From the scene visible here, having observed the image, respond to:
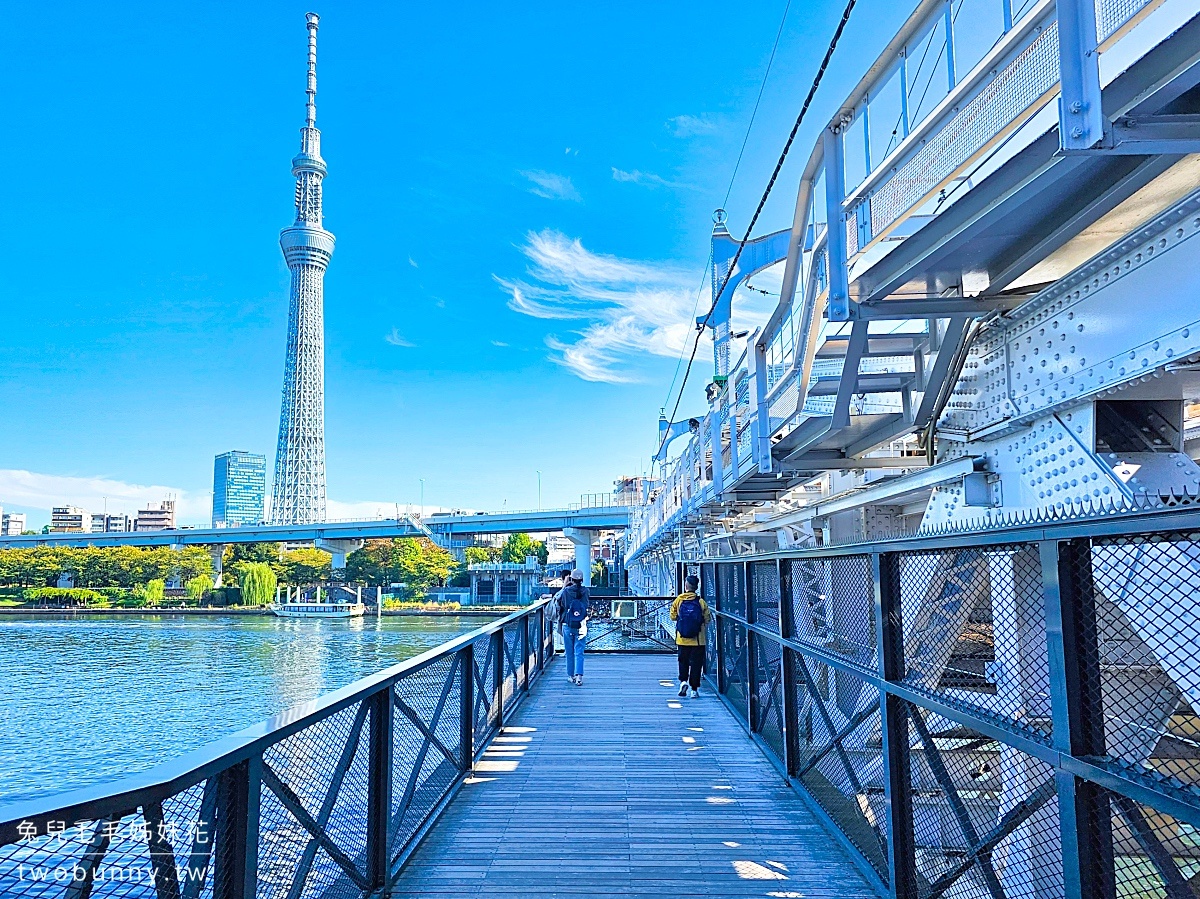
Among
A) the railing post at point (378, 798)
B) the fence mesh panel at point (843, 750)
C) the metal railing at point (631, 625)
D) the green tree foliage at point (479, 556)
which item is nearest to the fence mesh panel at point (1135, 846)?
the fence mesh panel at point (843, 750)

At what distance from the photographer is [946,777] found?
3.83m

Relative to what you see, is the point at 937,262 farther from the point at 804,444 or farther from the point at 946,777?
the point at 804,444

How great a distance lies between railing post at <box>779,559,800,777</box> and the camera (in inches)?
263

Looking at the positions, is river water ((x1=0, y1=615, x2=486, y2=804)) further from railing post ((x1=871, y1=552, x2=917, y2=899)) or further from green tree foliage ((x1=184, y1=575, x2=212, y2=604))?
railing post ((x1=871, y1=552, x2=917, y2=899))

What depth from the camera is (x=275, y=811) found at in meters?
3.24

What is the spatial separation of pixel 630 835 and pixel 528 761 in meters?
2.20

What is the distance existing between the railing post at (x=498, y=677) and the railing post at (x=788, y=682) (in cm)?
305

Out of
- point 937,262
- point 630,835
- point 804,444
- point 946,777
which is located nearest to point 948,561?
point 946,777

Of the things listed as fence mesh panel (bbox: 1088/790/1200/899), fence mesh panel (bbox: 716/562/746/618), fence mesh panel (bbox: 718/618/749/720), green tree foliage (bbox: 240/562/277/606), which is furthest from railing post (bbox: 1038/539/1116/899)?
green tree foliage (bbox: 240/562/277/606)

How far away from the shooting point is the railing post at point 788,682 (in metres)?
6.67

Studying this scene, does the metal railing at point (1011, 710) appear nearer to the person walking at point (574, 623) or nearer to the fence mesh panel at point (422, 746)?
the fence mesh panel at point (422, 746)

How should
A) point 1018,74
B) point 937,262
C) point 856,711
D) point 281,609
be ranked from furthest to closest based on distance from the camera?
point 281,609, point 856,711, point 937,262, point 1018,74

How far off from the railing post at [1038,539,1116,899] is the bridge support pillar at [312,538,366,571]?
4211 inches

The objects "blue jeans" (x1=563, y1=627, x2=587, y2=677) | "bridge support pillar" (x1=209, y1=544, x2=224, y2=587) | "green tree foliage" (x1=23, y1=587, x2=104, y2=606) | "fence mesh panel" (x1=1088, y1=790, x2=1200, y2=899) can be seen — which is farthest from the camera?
"bridge support pillar" (x1=209, y1=544, x2=224, y2=587)
